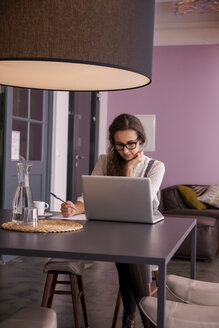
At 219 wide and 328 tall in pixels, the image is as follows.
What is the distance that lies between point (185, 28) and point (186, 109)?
1153 millimetres

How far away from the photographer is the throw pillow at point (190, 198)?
669 centimetres

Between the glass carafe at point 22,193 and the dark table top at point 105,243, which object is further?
the glass carafe at point 22,193

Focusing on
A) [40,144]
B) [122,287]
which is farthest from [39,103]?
[122,287]

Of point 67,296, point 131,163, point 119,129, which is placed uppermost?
point 119,129

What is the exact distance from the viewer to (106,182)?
2.60 m

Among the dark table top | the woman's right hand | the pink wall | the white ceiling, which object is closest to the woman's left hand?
the woman's right hand

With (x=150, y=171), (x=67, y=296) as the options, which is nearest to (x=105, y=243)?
(x=150, y=171)

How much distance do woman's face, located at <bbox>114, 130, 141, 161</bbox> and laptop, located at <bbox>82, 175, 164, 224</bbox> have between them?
2.28 feet

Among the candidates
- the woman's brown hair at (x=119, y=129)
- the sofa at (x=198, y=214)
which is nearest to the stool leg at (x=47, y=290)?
the woman's brown hair at (x=119, y=129)

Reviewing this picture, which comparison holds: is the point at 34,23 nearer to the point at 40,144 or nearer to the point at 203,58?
the point at 40,144

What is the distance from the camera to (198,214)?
6.38 metres

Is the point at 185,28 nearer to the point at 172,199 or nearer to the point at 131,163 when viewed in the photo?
the point at 172,199

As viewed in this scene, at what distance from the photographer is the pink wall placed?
294 inches

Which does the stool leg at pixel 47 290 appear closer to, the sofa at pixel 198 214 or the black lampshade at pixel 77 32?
the black lampshade at pixel 77 32
